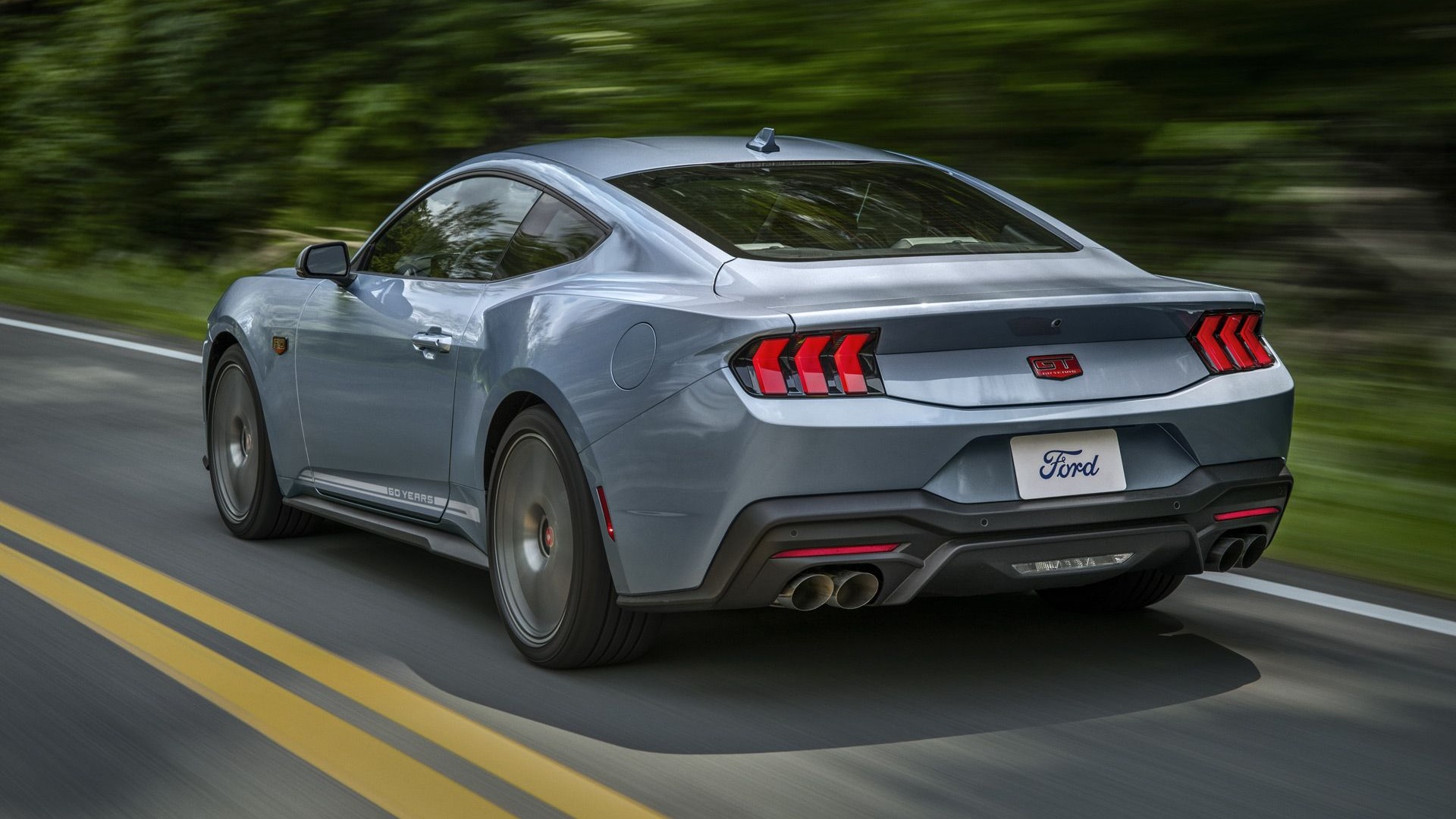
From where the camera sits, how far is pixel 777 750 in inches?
156

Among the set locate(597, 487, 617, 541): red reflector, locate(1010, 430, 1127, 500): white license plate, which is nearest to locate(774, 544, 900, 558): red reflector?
locate(1010, 430, 1127, 500): white license plate

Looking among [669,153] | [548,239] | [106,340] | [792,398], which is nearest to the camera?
[792,398]

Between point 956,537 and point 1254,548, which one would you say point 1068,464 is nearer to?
point 956,537

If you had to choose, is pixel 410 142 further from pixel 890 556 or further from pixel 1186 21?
pixel 890 556

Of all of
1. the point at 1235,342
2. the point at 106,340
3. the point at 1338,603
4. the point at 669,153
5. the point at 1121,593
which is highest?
the point at 669,153

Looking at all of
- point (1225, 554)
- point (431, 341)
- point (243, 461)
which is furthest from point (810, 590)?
point (243, 461)

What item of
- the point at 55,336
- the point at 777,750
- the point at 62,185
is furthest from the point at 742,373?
the point at 62,185

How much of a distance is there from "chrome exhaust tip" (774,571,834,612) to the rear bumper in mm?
49

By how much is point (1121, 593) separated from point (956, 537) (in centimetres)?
127

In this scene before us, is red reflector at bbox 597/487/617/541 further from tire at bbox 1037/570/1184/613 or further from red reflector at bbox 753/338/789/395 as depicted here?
tire at bbox 1037/570/1184/613

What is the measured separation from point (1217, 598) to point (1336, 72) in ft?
17.8

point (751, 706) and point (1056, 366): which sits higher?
point (1056, 366)

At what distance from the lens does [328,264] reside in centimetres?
590

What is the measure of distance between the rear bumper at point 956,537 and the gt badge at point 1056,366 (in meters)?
0.30
